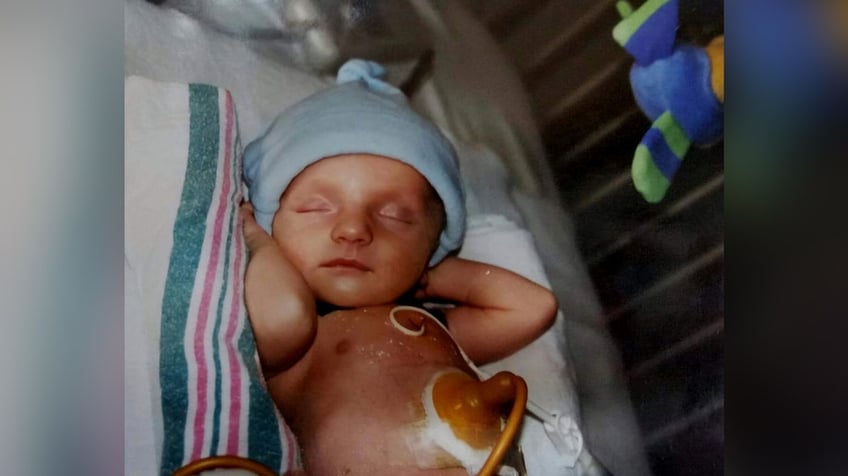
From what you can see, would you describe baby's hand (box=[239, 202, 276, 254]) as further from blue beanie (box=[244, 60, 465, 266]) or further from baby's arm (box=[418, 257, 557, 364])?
baby's arm (box=[418, 257, 557, 364])

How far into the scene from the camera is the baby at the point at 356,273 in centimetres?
81

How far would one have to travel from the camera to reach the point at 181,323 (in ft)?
2.63

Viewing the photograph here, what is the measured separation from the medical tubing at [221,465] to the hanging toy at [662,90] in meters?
0.51

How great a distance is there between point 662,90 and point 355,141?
0.36 m

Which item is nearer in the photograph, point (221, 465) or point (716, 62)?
point (221, 465)

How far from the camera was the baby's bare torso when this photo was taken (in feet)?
2.63

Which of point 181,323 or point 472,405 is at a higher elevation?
point 181,323

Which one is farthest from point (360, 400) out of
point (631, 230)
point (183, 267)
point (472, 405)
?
point (631, 230)

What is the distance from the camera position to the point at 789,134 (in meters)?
0.90

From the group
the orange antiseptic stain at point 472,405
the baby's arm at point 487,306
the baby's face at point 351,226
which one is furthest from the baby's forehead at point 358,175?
the orange antiseptic stain at point 472,405

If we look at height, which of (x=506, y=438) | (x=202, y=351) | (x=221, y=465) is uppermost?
(x=202, y=351)

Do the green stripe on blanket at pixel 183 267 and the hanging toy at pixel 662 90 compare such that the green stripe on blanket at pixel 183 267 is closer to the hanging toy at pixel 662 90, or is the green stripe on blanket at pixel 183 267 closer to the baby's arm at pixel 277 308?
the baby's arm at pixel 277 308

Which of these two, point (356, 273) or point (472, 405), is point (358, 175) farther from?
point (472, 405)

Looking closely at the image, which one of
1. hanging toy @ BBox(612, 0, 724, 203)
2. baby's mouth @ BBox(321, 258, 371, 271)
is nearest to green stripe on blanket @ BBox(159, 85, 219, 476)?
baby's mouth @ BBox(321, 258, 371, 271)
